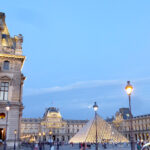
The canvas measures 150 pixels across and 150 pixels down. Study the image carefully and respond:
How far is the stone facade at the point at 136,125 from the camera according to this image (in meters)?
83.2

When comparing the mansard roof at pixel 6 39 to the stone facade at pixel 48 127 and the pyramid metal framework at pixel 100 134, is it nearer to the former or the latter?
the pyramid metal framework at pixel 100 134

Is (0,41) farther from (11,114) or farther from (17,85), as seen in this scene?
(11,114)

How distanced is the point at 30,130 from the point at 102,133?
7200 centimetres

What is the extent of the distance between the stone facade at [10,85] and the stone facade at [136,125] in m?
61.5

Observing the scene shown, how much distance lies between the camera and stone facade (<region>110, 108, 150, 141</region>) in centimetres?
8325

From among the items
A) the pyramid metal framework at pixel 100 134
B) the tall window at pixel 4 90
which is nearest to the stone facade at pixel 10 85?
the tall window at pixel 4 90

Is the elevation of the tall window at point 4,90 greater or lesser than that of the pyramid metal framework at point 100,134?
greater

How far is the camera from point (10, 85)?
26.7m

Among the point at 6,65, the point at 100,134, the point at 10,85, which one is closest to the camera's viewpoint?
the point at 10,85

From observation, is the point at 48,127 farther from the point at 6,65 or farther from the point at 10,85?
the point at 6,65

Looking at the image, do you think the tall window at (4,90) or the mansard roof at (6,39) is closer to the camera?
the tall window at (4,90)

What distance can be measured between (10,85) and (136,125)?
7292cm

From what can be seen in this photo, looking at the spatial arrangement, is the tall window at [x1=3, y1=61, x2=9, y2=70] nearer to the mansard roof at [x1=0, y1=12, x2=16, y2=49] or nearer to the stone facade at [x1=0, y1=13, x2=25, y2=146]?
the stone facade at [x1=0, y1=13, x2=25, y2=146]

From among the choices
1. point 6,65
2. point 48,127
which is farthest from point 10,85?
point 48,127
